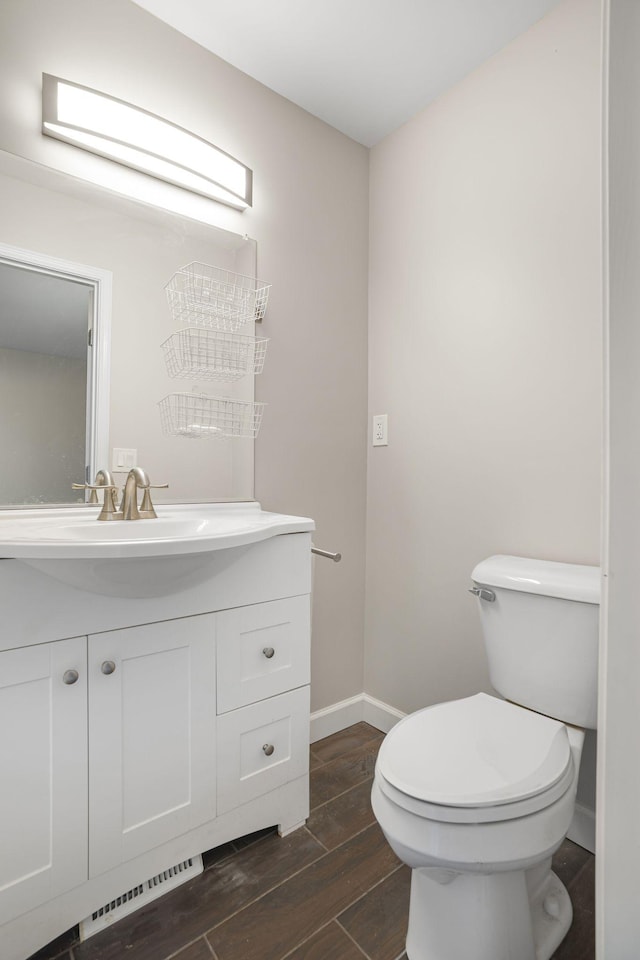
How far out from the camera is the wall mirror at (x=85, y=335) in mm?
1280

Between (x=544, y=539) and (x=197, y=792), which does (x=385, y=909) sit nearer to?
(x=197, y=792)

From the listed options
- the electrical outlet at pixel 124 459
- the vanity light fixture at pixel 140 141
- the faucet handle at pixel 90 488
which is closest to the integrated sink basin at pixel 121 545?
the faucet handle at pixel 90 488

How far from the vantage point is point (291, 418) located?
71.6 inches

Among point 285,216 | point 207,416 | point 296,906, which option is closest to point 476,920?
point 296,906

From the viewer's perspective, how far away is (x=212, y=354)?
1.62 meters

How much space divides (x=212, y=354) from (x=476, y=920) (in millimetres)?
1586

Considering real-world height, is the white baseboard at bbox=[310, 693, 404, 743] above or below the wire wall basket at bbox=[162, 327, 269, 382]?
below

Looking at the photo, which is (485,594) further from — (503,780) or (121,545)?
(121,545)

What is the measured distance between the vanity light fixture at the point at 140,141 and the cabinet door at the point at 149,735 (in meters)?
1.33

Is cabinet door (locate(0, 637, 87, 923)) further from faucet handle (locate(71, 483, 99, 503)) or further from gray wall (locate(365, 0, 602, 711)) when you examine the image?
gray wall (locate(365, 0, 602, 711))

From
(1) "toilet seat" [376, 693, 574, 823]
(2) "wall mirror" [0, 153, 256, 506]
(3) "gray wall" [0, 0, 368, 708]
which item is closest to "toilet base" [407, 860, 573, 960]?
(1) "toilet seat" [376, 693, 574, 823]

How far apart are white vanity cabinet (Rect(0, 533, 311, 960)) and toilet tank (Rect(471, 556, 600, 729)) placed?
1.75ft

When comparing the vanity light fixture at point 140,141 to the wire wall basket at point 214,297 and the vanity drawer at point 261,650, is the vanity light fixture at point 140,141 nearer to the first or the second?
the wire wall basket at point 214,297

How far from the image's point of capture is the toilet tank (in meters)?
1.17
